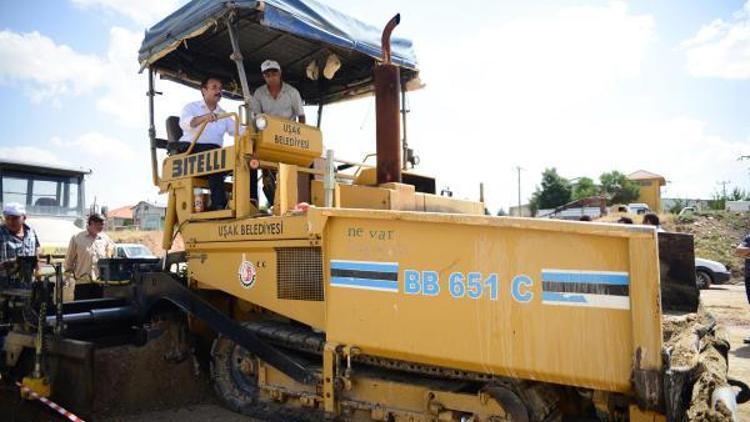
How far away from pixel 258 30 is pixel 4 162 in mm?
8288

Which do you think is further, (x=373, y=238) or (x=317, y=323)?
(x=317, y=323)

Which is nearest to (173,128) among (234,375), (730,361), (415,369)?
(234,375)

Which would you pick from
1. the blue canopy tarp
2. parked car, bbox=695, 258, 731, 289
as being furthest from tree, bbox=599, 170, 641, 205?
the blue canopy tarp

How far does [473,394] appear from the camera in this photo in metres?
2.95

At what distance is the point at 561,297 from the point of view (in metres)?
2.62

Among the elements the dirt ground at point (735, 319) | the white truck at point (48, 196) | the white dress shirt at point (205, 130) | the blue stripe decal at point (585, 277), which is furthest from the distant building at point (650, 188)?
the blue stripe decal at point (585, 277)

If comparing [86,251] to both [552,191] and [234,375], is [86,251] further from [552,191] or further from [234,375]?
[552,191]

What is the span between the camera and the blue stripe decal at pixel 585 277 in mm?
2523

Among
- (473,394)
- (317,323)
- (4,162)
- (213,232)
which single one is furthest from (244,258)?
(4,162)

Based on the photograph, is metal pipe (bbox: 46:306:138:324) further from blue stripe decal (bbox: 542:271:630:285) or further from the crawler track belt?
blue stripe decal (bbox: 542:271:630:285)

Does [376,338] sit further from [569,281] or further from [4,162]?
[4,162]

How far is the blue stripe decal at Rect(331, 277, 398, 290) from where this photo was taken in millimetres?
3086

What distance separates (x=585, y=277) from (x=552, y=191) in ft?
168

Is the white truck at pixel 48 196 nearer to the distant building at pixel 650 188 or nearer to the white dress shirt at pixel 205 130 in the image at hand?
the white dress shirt at pixel 205 130
